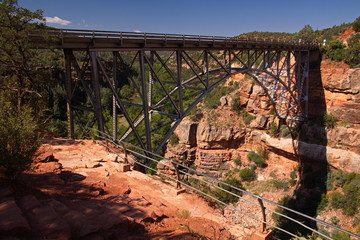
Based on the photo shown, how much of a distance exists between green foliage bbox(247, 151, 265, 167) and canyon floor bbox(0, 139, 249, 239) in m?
21.2

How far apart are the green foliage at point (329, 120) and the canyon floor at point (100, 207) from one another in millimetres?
20703

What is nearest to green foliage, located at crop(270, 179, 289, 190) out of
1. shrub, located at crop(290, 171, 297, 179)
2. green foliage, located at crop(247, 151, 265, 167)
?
shrub, located at crop(290, 171, 297, 179)

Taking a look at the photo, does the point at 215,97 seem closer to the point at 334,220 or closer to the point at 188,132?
the point at 188,132

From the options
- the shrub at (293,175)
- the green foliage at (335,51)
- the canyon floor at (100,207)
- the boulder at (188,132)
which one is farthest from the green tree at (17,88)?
the green foliage at (335,51)

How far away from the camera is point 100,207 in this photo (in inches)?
178

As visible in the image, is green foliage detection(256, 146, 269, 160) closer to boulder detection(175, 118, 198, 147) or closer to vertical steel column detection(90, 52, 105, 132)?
boulder detection(175, 118, 198, 147)

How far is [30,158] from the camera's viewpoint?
488cm

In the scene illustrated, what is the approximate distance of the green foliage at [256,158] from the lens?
1026 inches

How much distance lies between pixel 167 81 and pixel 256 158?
49.2ft

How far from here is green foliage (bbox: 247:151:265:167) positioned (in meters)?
26.1

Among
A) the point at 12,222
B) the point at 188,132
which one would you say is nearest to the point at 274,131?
the point at 188,132

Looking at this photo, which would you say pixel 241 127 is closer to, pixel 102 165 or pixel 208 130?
pixel 208 130

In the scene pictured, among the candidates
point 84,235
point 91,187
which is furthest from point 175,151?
point 84,235

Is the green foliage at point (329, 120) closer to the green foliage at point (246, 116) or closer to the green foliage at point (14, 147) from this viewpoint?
the green foliage at point (246, 116)
